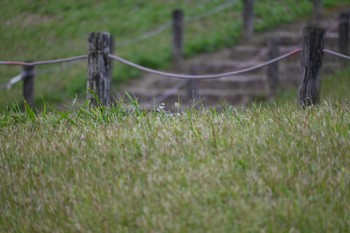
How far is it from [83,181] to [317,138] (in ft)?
6.14

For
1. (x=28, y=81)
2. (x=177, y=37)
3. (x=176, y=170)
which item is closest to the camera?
(x=176, y=170)

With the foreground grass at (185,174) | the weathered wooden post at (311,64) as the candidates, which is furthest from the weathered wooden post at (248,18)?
the foreground grass at (185,174)

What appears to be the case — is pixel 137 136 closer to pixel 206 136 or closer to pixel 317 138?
pixel 206 136

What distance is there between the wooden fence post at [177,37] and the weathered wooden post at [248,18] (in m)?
1.97

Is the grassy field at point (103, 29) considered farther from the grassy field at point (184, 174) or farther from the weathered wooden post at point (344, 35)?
the grassy field at point (184, 174)

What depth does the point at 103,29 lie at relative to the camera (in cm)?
1669

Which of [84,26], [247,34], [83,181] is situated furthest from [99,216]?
[84,26]

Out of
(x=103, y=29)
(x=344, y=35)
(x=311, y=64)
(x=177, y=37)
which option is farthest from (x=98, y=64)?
(x=103, y=29)

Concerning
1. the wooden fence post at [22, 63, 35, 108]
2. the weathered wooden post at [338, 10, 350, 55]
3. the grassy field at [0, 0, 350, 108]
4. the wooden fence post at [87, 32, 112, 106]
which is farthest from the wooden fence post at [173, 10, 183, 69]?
the wooden fence post at [87, 32, 112, 106]

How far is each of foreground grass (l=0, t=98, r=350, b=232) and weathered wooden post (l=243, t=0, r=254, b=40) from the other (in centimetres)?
955

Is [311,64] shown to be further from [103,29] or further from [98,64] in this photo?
[103,29]

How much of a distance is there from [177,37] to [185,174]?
9.88m

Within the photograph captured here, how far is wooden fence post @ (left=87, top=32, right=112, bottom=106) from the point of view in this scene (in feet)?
24.1

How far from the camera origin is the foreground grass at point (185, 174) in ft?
13.6
